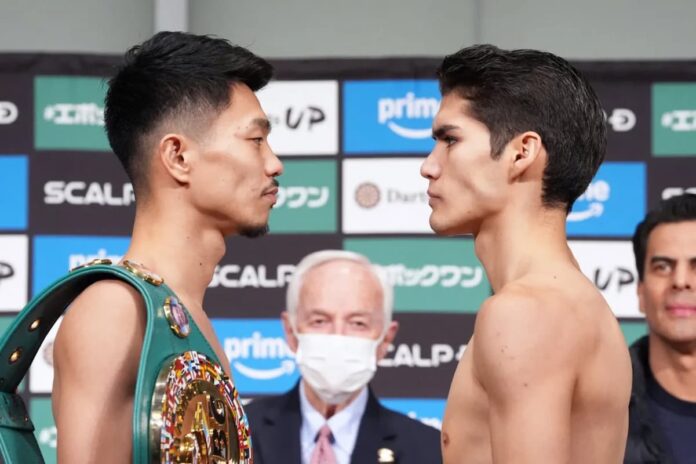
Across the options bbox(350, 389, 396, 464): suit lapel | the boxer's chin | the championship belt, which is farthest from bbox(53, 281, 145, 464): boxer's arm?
bbox(350, 389, 396, 464): suit lapel

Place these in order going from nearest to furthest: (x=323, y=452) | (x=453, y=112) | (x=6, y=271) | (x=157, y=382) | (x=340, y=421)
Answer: (x=157, y=382), (x=453, y=112), (x=323, y=452), (x=340, y=421), (x=6, y=271)

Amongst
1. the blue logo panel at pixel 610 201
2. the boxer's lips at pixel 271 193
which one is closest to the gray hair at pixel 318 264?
A: the blue logo panel at pixel 610 201

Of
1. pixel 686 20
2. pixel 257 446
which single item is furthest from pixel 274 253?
pixel 686 20

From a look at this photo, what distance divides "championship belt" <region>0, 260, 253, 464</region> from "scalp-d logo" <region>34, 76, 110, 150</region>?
257 cm

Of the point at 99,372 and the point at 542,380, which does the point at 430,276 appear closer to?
the point at 542,380

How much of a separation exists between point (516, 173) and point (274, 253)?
2.38m

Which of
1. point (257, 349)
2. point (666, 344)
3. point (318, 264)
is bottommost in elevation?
point (257, 349)

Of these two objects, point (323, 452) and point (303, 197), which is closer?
point (323, 452)

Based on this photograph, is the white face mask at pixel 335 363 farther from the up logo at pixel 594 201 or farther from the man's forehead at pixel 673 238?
the up logo at pixel 594 201

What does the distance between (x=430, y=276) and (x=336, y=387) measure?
102 centimetres

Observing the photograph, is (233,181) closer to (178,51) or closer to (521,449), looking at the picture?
(178,51)

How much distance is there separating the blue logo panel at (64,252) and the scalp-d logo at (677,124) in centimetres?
202

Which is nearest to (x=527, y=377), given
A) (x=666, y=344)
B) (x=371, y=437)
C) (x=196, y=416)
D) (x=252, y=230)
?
(x=196, y=416)

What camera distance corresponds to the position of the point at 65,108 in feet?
15.5
